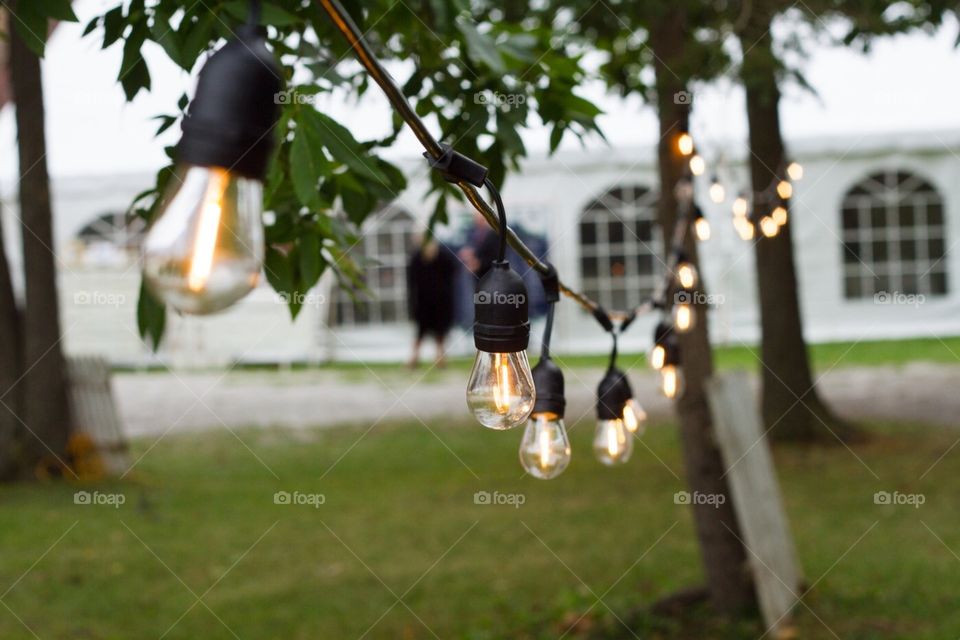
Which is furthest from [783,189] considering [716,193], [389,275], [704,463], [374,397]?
[389,275]

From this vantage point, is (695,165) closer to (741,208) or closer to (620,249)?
(741,208)

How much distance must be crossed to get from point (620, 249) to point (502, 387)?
12160mm

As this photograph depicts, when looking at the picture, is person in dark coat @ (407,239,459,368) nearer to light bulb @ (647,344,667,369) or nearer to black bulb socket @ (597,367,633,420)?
light bulb @ (647,344,667,369)

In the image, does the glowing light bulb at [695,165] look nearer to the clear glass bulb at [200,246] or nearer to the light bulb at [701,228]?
the light bulb at [701,228]

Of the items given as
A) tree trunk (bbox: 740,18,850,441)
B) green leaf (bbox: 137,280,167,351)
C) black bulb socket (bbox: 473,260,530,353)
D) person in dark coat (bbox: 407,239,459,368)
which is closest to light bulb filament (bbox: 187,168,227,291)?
black bulb socket (bbox: 473,260,530,353)

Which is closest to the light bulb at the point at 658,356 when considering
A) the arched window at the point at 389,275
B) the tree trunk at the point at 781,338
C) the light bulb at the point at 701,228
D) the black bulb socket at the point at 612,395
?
the black bulb socket at the point at 612,395

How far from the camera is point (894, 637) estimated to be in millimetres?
3758

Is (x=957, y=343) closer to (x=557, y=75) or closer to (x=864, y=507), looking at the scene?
(x=864, y=507)

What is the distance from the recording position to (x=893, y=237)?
13109 mm

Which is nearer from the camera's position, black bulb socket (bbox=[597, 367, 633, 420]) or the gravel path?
black bulb socket (bbox=[597, 367, 633, 420])

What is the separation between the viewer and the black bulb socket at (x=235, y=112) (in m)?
0.75

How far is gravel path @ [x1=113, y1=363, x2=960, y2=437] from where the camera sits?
28.4 ft

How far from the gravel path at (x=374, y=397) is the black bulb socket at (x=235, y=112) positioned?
6.85 m

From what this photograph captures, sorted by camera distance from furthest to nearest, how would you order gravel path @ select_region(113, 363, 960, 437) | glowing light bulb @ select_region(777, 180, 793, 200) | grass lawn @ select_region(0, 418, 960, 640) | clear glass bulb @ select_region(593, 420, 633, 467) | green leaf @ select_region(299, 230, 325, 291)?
gravel path @ select_region(113, 363, 960, 437), glowing light bulb @ select_region(777, 180, 793, 200), grass lawn @ select_region(0, 418, 960, 640), clear glass bulb @ select_region(593, 420, 633, 467), green leaf @ select_region(299, 230, 325, 291)
